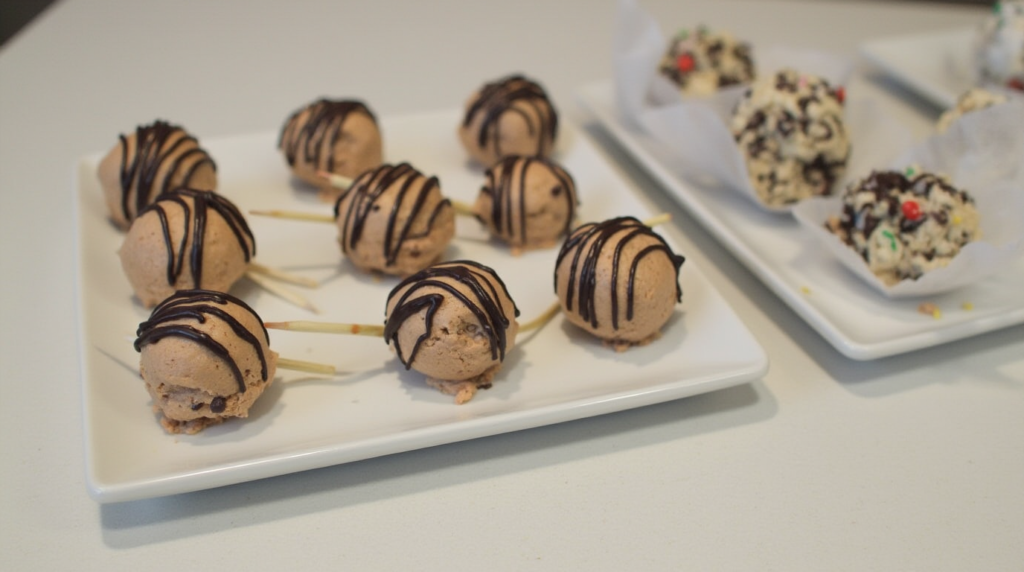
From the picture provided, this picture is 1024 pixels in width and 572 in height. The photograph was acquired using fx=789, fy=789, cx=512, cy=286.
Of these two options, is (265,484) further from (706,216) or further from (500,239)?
(706,216)

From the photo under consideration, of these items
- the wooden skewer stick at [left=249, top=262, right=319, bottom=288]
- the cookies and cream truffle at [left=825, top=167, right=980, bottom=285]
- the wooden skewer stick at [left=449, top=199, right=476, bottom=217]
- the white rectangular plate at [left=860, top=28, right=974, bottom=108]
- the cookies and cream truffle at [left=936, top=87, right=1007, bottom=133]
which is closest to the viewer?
the cookies and cream truffle at [left=825, top=167, right=980, bottom=285]

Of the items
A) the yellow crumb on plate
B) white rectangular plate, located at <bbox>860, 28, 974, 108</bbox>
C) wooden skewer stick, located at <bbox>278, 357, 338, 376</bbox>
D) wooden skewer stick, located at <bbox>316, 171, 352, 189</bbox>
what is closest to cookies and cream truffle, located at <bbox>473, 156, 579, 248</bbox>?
wooden skewer stick, located at <bbox>316, 171, 352, 189</bbox>

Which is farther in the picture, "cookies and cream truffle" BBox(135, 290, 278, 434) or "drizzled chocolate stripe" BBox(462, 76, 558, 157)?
"drizzled chocolate stripe" BBox(462, 76, 558, 157)

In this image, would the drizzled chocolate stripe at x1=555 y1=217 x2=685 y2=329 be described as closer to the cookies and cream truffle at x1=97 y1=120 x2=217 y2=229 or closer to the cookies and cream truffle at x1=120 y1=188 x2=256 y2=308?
the cookies and cream truffle at x1=120 y1=188 x2=256 y2=308

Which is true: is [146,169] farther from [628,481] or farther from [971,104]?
Result: [971,104]

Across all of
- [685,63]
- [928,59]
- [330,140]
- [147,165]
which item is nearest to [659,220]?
[330,140]
